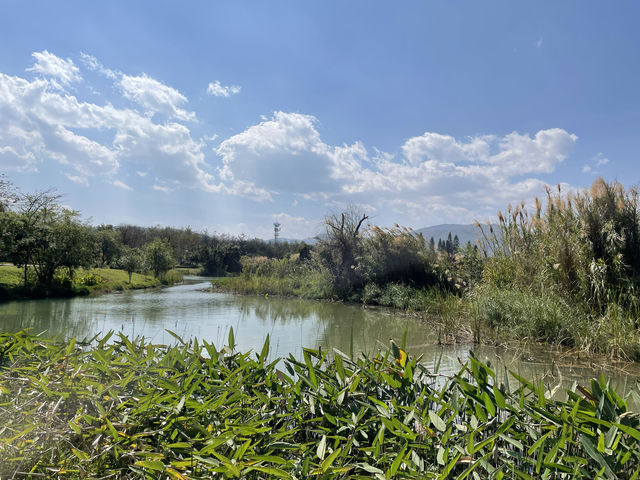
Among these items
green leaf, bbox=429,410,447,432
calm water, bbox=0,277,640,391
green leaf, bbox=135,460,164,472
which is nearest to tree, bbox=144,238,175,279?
calm water, bbox=0,277,640,391

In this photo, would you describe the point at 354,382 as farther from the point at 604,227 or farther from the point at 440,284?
the point at 440,284

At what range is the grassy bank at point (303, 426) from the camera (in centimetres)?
111

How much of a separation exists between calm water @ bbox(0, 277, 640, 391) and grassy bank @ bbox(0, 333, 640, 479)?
Answer: 1986 millimetres

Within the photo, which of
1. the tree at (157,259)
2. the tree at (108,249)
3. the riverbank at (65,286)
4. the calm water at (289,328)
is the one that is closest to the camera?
the calm water at (289,328)

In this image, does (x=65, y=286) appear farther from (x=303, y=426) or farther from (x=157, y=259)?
(x=303, y=426)

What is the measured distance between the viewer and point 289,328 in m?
8.48

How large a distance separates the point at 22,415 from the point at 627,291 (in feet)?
24.6

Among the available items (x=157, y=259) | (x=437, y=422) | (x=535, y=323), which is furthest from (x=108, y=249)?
(x=437, y=422)

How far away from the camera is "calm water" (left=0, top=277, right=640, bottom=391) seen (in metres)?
4.93

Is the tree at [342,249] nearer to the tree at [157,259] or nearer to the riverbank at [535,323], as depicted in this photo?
the riverbank at [535,323]

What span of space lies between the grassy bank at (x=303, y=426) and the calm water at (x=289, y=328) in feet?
6.52

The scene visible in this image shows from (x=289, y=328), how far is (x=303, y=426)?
280 inches

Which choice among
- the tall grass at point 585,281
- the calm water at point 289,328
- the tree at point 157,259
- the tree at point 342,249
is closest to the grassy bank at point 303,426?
the calm water at point 289,328

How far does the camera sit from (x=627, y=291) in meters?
5.97
